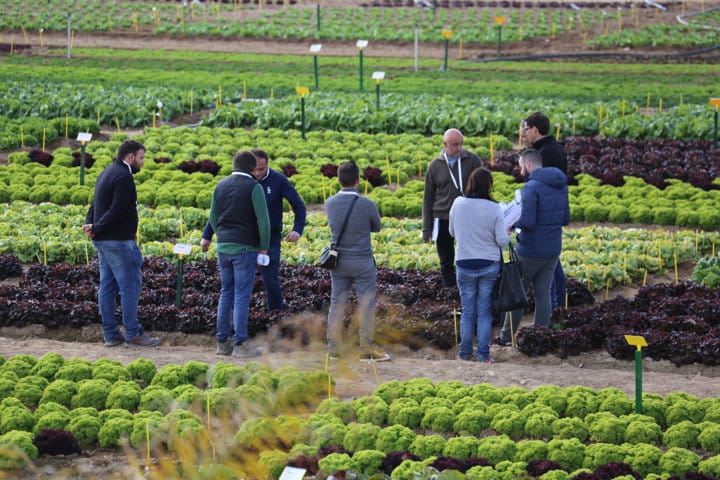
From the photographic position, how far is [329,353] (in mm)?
12633

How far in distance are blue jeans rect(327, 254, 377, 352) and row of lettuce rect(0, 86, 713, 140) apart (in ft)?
44.5

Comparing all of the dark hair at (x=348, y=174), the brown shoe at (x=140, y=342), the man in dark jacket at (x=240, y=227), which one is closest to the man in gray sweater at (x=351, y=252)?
the dark hair at (x=348, y=174)

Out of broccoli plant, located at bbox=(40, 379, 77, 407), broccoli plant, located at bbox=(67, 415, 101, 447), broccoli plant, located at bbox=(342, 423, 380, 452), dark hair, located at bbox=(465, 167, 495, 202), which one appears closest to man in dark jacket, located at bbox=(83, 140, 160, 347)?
broccoli plant, located at bbox=(40, 379, 77, 407)

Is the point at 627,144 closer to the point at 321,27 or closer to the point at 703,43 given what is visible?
the point at 703,43

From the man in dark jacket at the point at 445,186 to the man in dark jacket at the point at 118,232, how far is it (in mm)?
3699

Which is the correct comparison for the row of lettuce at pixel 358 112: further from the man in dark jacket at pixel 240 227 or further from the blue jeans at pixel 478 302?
the man in dark jacket at pixel 240 227

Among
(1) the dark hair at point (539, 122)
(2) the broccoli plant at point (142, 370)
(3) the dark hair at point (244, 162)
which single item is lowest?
(2) the broccoli plant at point (142, 370)

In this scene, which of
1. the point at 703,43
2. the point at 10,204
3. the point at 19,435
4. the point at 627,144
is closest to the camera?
the point at 19,435

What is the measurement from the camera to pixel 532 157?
1293 cm

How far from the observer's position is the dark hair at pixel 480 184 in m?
12.1

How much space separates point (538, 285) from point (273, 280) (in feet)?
10.3

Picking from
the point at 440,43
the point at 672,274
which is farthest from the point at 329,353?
the point at 440,43

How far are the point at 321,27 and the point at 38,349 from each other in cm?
3221

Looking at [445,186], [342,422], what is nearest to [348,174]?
[342,422]
